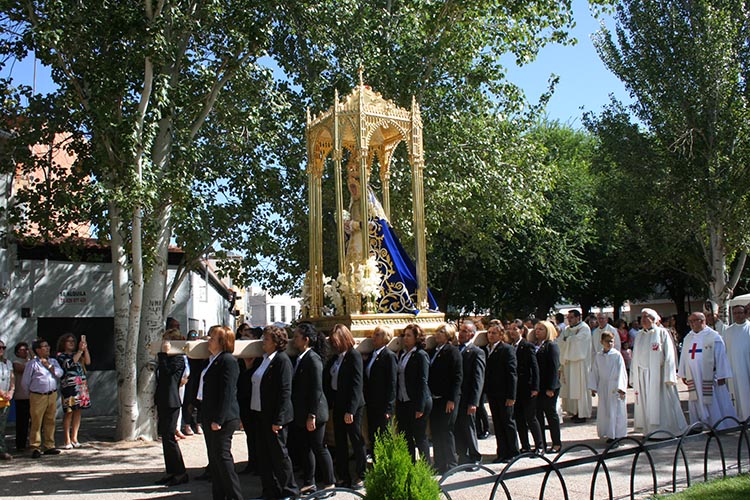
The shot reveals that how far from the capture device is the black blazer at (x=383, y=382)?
28.2 feet

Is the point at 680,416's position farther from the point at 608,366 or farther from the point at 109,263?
the point at 109,263

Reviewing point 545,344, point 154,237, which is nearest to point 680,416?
point 545,344

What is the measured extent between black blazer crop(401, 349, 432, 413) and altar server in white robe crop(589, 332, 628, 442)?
12.2ft

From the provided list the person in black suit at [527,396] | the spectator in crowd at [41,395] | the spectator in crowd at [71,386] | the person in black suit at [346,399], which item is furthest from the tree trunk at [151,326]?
the person in black suit at [527,396]

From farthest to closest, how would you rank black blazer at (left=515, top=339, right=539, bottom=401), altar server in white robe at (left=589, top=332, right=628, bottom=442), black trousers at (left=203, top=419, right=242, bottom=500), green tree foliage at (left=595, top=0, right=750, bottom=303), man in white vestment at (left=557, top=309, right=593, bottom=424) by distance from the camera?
1. green tree foliage at (left=595, top=0, right=750, bottom=303)
2. man in white vestment at (left=557, top=309, right=593, bottom=424)
3. altar server in white robe at (left=589, top=332, right=628, bottom=442)
4. black blazer at (left=515, top=339, right=539, bottom=401)
5. black trousers at (left=203, top=419, right=242, bottom=500)

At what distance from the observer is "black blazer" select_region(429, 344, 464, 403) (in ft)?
29.7

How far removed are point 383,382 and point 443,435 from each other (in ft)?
3.87

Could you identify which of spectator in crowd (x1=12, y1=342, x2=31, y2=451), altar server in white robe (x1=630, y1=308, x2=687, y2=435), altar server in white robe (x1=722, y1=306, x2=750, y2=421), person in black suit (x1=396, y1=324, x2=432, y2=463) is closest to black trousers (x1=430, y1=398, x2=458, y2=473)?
person in black suit (x1=396, y1=324, x2=432, y2=463)

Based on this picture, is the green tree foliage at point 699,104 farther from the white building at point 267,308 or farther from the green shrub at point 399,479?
the white building at point 267,308

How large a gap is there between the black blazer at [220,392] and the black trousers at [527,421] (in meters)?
4.28

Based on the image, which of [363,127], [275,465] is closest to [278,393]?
[275,465]

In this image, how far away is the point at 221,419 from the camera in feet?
24.6

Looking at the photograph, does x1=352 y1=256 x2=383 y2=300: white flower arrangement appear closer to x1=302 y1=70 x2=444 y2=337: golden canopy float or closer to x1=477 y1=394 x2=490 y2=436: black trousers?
x1=302 y1=70 x2=444 y2=337: golden canopy float

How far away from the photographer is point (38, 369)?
11.8 metres
